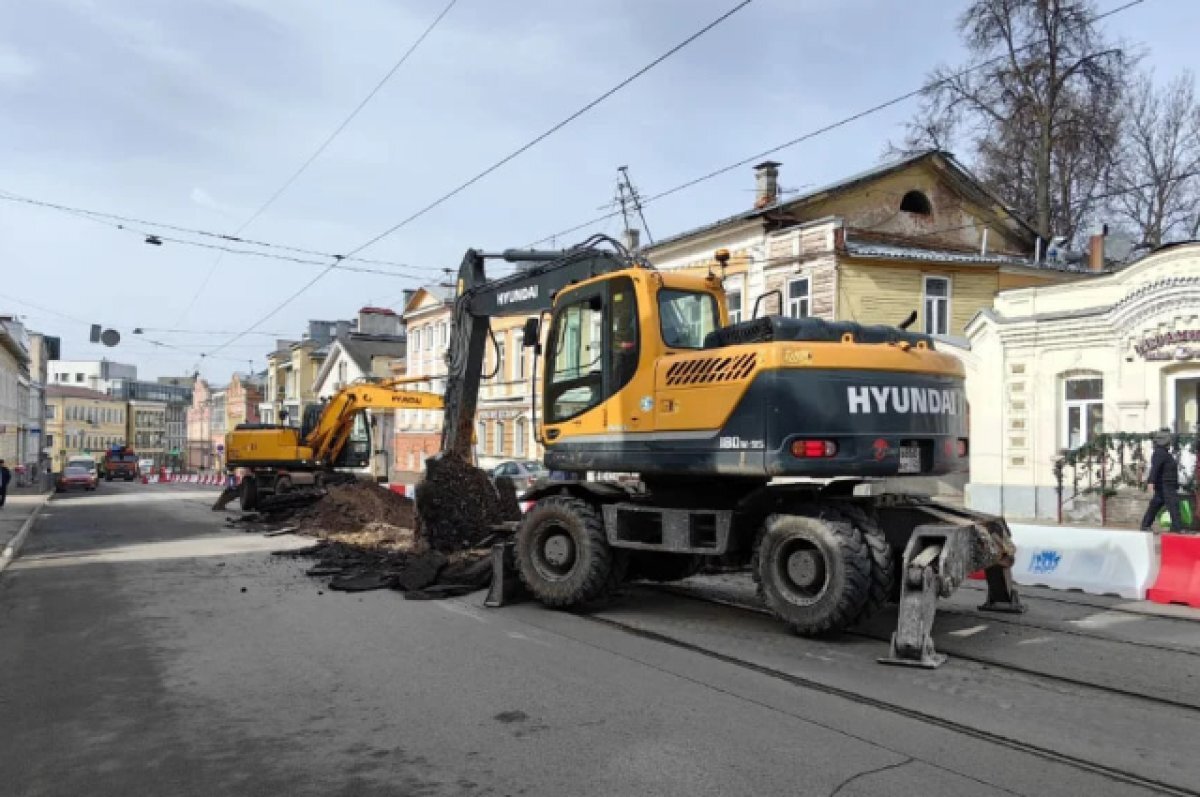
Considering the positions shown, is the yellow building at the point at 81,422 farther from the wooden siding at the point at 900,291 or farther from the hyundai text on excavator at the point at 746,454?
the hyundai text on excavator at the point at 746,454

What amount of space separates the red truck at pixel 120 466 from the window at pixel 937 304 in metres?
58.5

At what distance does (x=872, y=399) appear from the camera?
7.34 metres

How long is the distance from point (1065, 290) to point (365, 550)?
15569mm

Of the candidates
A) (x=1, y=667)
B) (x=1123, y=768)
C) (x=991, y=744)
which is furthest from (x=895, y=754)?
(x=1, y=667)

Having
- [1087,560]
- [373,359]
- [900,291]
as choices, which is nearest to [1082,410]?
[900,291]

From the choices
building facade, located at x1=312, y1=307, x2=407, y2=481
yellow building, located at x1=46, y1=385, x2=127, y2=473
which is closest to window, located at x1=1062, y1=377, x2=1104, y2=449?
building facade, located at x1=312, y1=307, x2=407, y2=481

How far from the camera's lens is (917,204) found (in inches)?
1138

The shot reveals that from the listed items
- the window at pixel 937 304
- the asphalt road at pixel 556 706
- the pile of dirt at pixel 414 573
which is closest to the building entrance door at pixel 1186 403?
the window at pixel 937 304

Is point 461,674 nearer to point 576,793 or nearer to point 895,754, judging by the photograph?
point 576,793

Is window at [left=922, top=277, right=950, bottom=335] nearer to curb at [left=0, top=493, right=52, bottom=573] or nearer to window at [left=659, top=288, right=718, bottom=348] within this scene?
window at [left=659, top=288, right=718, bottom=348]

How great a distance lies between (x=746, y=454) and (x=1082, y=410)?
15050 millimetres

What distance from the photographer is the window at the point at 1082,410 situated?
19062 mm

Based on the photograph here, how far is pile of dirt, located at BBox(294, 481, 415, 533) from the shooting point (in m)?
17.3

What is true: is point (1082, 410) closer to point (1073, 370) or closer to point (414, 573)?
point (1073, 370)
